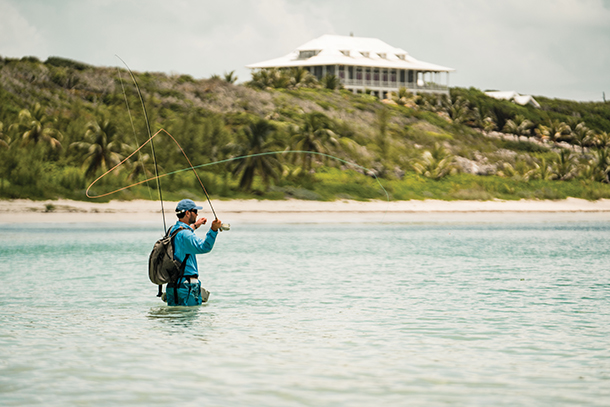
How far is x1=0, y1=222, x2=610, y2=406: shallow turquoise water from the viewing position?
6762 millimetres

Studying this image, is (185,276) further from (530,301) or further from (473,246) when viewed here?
(473,246)

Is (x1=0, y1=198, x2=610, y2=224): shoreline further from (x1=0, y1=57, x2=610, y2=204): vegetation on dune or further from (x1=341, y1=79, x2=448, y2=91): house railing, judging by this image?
(x1=341, y1=79, x2=448, y2=91): house railing

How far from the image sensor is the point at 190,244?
9.21 meters

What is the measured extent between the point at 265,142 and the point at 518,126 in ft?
161

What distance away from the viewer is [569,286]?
14961 millimetres

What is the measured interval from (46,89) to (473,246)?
141 ft

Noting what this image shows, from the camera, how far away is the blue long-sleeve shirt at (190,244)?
8.95 m

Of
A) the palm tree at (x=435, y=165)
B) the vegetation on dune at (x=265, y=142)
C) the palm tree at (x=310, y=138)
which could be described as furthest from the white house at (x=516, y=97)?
the palm tree at (x=310, y=138)

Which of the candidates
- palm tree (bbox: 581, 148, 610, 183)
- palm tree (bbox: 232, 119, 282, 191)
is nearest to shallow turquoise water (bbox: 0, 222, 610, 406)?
palm tree (bbox: 232, 119, 282, 191)

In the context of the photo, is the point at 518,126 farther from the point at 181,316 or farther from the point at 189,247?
the point at 189,247

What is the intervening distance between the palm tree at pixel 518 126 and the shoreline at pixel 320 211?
114 ft

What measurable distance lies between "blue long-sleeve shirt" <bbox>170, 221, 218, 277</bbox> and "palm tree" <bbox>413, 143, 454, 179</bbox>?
42.5m

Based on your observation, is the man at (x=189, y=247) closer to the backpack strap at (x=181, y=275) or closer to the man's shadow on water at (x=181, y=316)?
the backpack strap at (x=181, y=275)

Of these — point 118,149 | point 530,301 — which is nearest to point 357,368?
point 530,301
